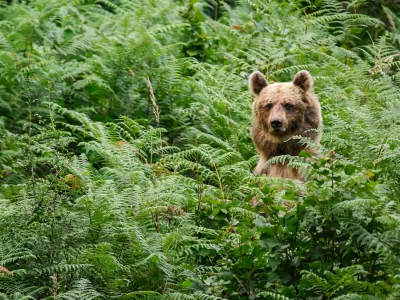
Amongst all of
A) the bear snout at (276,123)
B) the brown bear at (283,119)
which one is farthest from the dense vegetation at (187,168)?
the bear snout at (276,123)

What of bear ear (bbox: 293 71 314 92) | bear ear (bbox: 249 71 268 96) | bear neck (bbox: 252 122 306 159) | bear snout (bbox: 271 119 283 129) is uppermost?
bear ear (bbox: 293 71 314 92)

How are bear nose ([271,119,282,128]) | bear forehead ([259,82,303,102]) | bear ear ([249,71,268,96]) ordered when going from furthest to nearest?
1. bear ear ([249,71,268,96])
2. bear forehead ([259,82,303,102])
3. bear nose ([271,119,282,128])

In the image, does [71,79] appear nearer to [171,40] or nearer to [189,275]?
[171,40]

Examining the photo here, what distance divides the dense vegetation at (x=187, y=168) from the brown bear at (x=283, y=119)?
0.83ft

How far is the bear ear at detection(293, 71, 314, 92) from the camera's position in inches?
353

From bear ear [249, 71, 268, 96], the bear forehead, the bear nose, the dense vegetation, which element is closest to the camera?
the dense vegetation

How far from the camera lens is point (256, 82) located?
9203 millimetres

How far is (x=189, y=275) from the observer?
590 centimetres

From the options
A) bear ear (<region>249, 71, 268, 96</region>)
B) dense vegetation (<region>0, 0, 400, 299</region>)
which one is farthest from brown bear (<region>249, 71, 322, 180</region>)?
dense vegetation (<region>0, 0, 400, 299</region>)

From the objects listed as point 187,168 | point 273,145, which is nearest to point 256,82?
point 273,145

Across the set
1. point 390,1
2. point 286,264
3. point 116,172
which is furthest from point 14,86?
point 390,1

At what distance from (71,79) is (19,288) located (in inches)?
208

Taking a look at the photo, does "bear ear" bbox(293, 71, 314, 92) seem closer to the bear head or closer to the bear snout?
the bear head

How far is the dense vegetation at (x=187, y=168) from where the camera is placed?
556 centimetres
